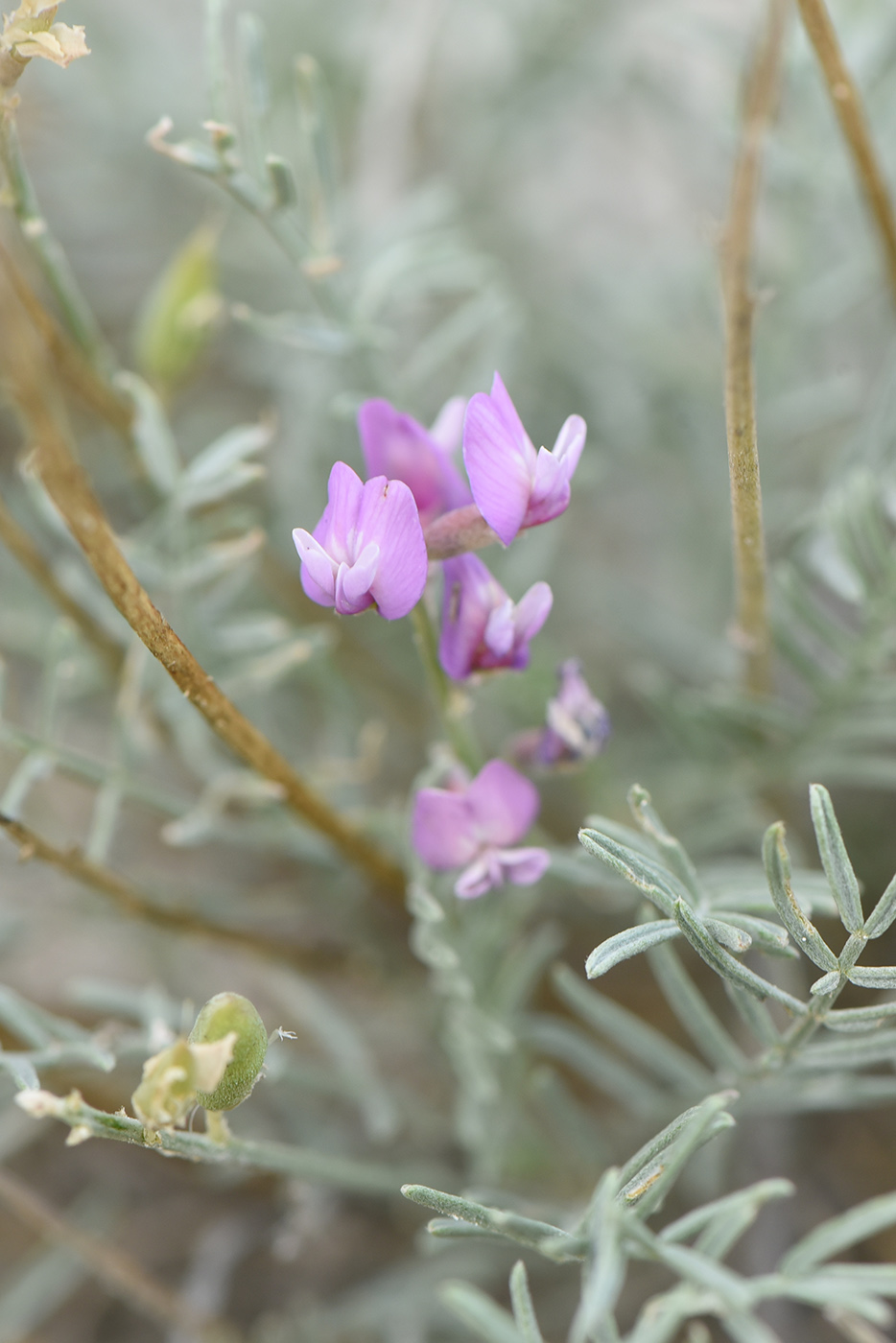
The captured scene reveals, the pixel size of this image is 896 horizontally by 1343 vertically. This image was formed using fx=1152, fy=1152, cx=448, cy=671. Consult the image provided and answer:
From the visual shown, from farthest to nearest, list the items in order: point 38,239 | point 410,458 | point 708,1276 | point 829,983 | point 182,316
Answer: point 182,316 → point 38,239 → point 410,458 → point 829,983 → point 708,1276

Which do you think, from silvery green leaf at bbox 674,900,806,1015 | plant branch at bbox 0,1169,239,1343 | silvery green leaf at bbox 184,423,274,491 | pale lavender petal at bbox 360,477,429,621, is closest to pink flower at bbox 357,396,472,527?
pale lavender petal at bbox 360,477,429,621

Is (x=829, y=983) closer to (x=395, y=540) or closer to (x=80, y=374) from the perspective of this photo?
(x=395, y=540)

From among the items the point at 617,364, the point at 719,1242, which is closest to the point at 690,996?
the point at 719,1242

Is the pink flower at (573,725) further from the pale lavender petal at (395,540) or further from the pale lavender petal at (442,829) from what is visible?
the pale lavender petal at (395,540)

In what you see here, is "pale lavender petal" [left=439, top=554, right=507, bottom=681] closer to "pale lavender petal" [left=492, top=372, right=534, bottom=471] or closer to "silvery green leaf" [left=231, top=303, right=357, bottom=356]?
"pale lavender petal" [left=492, top=372, right=534, bottom=471]

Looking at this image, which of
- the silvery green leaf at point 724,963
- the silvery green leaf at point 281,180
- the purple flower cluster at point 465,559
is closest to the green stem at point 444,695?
the purple flower cluster at point 465,559

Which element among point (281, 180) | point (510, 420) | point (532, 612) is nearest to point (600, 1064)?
point (532, 612)

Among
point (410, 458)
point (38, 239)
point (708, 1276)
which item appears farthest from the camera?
point (38, 239)
